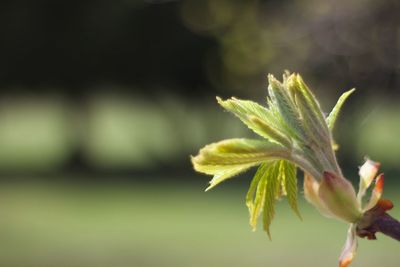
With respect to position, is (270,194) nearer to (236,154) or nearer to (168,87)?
(236,154)

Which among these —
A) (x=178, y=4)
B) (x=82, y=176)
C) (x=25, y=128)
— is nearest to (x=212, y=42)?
(x=178, y=4)

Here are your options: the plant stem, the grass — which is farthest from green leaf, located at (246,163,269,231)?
the grass

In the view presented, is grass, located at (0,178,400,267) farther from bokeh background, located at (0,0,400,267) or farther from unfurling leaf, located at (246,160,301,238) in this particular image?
unfurling leaf, located at (246,160,301,238)

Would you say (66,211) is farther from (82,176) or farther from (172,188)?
(82,176)

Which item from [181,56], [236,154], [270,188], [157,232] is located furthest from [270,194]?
[181,56]

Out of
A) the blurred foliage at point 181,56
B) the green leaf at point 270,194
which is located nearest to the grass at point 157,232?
the blurred foliage at point 181,56

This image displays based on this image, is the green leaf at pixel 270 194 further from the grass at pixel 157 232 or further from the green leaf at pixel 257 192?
the grass at pixel 157 232
